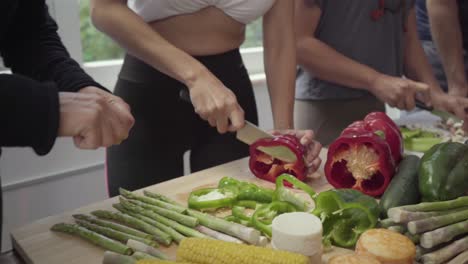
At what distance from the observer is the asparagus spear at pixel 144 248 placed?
3.18ft

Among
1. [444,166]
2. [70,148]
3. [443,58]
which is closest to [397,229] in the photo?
[444,166]

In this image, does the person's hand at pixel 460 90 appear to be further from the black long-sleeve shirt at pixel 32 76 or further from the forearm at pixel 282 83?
the black long-sleeve shirt at pixel 32 76

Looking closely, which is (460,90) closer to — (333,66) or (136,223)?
(333,66)

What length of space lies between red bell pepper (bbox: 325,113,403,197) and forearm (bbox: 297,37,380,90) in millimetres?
475

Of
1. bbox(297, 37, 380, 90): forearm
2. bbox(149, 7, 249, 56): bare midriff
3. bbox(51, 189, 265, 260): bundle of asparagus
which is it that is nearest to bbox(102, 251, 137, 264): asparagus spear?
bbox(51, 189, 265, 260): bundle of asparagus

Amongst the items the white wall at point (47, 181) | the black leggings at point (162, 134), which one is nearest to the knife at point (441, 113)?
the black leggings at point (162, 134)

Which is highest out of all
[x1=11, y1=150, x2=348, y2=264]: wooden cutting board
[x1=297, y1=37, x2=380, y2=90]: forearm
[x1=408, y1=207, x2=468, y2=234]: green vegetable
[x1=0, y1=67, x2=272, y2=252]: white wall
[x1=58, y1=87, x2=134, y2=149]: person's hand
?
[x1=58, y1=87, x2=134, y2=149]: person's hand

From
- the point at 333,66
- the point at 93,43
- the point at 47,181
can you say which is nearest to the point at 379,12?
the point at 333,66

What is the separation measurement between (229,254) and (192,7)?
855mm

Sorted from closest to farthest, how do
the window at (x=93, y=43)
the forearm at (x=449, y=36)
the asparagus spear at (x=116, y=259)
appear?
the asparagus spear at (x=116, y=259) < the forearm at (x=449, y=36) < the window at (x=93, y=43)

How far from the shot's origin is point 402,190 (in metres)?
1.16

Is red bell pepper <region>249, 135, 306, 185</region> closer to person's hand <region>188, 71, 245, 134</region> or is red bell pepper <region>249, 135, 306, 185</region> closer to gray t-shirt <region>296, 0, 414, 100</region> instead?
person's hand <region>188, 71, 245, 134</region>

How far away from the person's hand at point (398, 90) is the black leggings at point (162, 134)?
1.65ft

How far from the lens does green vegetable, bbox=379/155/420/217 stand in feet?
3.70
